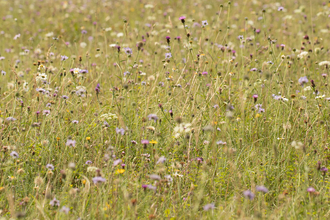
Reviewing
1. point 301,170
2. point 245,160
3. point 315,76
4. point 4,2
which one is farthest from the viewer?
point 4,2

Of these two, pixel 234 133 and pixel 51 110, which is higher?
pixel 51 110

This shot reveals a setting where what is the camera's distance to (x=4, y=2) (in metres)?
8.52

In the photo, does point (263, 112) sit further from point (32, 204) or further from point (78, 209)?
point (32, 204)

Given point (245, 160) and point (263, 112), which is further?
point (263, 112)

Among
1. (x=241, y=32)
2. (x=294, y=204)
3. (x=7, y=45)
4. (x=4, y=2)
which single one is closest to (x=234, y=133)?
(x=294, y=204)

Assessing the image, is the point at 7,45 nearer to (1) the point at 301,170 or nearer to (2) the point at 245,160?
(2) the point at 245,160

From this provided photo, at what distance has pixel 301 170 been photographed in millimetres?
2139

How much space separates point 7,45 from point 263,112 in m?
4.35

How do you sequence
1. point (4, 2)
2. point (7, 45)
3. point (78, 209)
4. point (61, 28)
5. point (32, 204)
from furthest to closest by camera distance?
1. point (4, 2)
2. point (61, 28)
3. point (7, 45)
4. point (32, 204)
5. point (78, 209)

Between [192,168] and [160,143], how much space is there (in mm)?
335

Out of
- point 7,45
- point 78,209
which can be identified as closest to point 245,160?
point 78,209

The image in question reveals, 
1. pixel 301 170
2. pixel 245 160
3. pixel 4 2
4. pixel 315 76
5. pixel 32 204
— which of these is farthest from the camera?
pixel 4 2

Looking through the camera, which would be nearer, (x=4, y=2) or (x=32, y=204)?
(x=32, y=204)

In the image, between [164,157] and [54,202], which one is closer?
[54,202]
